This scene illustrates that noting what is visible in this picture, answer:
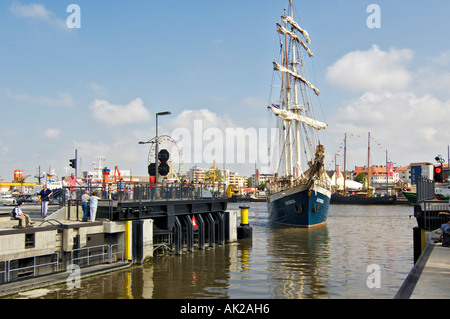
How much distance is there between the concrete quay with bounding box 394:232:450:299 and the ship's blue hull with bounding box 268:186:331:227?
32.4 meters

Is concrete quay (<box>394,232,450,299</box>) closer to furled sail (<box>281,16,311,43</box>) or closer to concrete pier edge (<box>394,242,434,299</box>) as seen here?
concrete pier edge (<box>394,242,434,299</box>)

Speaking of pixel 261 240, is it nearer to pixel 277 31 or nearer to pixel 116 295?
pixel 116 295

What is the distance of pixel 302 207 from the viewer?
47094 millimetres

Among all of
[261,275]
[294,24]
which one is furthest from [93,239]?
[294,24]

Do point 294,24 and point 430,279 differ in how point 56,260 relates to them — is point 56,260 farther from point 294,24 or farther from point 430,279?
point 294,24

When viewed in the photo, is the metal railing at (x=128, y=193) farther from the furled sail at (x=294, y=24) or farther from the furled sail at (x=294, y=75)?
the furled sail at (x=294, y=24)

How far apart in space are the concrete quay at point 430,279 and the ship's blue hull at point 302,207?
32.4 meters

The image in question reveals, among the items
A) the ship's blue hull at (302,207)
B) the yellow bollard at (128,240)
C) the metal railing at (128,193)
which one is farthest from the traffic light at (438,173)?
the ship's blue hull at (302,207)

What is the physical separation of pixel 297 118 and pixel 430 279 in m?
50.2

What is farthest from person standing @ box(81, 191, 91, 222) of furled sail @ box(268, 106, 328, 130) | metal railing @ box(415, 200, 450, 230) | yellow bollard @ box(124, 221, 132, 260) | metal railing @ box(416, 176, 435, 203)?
furled sail @ box(268, 106, 328, 130)

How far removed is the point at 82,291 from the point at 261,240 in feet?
68.7

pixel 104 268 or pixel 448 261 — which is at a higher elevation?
pixel 448 261
